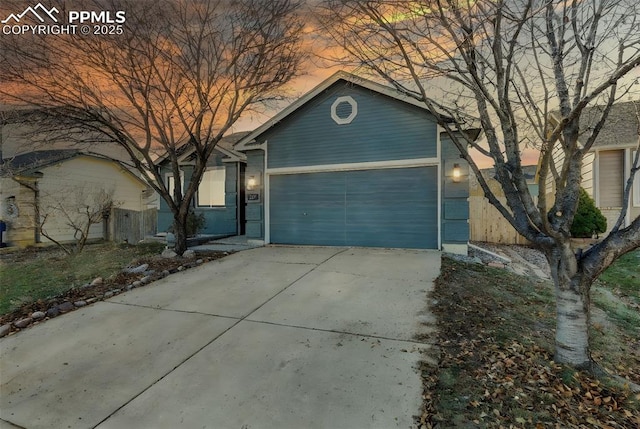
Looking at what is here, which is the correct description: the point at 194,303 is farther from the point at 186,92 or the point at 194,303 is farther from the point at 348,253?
the point at 186,92

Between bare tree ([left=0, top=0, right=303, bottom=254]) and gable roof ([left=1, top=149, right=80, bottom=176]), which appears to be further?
gable roof ([left=1, top=149, right=80, bottom=176])

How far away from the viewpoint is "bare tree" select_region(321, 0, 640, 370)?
116 inches

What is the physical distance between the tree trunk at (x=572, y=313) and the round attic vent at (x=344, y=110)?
6.96 metres

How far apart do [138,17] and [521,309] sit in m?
9.91

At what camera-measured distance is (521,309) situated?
4.61m

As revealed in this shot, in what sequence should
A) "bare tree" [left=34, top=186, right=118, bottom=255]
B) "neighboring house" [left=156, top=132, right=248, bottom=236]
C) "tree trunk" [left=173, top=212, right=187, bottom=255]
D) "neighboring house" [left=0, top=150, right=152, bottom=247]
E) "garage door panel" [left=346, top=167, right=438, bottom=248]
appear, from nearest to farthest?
"garage door panel" [left=346, top=167, right=438, bottom=248] → "tree trunk" [left=173, top=212, right=187, bottom=255] → "bare tree" [left=34, top=186, right=118, bottom=255] → "neighboring house" [left=156, top=132, right=248, bottom=236] → "neighboring house" [left=0, top=150, right=152, bottom=247]

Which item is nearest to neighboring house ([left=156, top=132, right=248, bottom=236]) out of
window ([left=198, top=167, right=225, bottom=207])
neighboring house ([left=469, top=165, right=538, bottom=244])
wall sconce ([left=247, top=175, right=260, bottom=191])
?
window ([left=198, top=167, right=225, bottom=207])

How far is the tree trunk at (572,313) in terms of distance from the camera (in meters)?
2.94

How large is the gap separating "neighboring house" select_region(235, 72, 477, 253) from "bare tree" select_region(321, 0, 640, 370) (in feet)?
14.1

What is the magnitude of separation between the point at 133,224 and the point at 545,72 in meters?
15.4

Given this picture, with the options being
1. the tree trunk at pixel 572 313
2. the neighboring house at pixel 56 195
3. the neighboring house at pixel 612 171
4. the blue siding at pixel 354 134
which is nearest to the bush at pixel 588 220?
the neighboring house at pixel 612 171

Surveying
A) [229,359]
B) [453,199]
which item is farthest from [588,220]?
[229,359]

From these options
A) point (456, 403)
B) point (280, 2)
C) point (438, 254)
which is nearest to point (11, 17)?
point (280, 2)

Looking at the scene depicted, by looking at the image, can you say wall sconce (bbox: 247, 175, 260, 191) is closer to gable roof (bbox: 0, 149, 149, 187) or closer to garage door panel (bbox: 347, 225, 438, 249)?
garage door panel (bbox: 347, 225, 438, 249)
